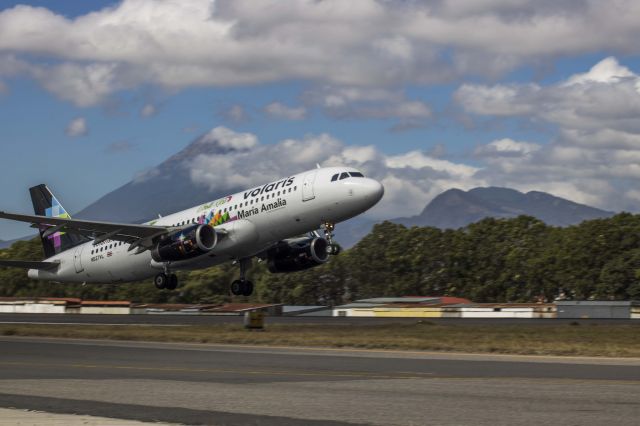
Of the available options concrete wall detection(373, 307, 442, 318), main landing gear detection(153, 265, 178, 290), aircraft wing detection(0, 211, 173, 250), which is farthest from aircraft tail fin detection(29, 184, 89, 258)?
concrete wall detection(373, 307, 442, 318)

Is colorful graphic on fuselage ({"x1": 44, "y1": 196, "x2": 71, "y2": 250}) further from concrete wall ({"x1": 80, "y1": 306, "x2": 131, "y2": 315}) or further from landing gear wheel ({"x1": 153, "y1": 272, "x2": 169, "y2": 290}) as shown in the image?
concrete wall ({"x1": 80, "y1": 306, "x2": 131, "y2": 315})

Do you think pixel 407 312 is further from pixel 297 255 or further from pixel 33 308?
pixel 33 308

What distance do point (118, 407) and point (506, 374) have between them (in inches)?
458

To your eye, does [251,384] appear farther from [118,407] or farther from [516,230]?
[516,230]

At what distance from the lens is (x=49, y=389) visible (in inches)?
886

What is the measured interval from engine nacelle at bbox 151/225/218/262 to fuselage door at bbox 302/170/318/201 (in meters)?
6.80

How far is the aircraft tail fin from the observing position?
7094 cm

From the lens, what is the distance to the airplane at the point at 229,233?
49.9 m

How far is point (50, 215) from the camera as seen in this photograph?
72.9 meters

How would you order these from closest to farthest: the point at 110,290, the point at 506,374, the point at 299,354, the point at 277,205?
the point at 506,374
the point at 299,354
the point at 277,205
the point at 110,290

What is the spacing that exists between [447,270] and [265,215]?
3680 inches

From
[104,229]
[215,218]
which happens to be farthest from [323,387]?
[104,229]

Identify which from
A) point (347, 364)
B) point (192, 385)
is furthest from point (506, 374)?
point (192, 385)

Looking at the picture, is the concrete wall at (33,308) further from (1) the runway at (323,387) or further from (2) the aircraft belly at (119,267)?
(1) the runway at (323,387)
